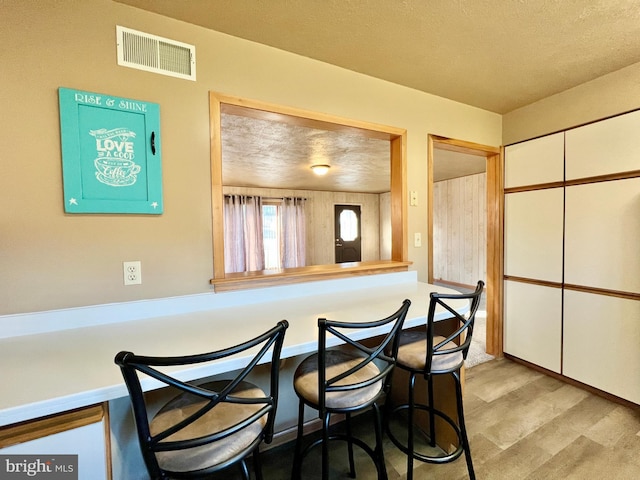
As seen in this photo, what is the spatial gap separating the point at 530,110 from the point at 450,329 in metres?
2.13

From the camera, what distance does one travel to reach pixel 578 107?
2.18 meters

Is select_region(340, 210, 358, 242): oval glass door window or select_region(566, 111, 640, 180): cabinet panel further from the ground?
select_region(566, 111, 640, 180): cabinet panel

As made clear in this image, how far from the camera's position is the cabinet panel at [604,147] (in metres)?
1.92

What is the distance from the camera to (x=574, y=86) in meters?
2.18

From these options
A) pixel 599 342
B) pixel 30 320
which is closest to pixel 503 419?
pixel 599 342

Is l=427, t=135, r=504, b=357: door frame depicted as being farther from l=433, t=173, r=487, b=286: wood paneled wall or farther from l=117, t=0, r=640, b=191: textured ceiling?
l=433, t=173, r=487, b=286: wood paneled wall

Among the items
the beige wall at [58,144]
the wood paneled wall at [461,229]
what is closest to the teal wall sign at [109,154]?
the beige wall at [58,144]

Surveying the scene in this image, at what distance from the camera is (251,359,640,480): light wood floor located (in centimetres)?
150

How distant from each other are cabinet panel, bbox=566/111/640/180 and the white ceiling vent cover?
108 inches

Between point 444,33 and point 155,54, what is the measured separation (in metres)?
1.50

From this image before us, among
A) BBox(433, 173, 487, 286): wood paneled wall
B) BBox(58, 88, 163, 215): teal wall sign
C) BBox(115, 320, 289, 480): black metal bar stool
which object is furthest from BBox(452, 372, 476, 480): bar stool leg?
BBox(433, 173, 487, 286): wood paneled wall

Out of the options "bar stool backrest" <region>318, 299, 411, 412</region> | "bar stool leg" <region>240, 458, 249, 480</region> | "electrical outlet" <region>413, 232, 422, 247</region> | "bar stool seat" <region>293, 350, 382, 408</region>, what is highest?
"electrical outlet" <region>413, 232, 422, 247</region>

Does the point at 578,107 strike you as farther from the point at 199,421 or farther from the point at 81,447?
the point at 81,447

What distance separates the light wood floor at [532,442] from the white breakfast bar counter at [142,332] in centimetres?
88
